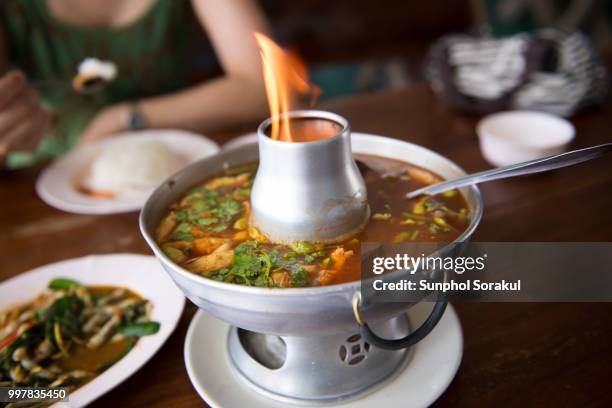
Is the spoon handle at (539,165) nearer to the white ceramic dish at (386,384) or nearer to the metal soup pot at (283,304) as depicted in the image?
the metal soup pot at (283,304)

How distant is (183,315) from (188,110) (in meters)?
1.37

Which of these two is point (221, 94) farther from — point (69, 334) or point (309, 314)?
point (309, 314)

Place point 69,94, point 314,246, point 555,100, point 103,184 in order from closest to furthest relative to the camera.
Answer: point 314,246 → point 103,184 → point 555,100 → point 69,94

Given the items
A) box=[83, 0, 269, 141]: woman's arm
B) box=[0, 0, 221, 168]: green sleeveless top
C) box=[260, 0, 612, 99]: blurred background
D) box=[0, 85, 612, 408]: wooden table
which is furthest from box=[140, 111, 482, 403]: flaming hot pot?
box=[260, 0, 612, 99]: blurred background

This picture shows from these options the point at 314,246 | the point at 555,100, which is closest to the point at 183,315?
the point at 314,246

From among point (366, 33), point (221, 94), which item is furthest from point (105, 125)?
point (366, 33)

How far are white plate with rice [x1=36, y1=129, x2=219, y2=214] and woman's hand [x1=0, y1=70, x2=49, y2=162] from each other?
0.14 meters

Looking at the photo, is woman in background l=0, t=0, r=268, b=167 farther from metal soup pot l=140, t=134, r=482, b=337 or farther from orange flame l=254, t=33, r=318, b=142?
metal soup pot l=140, t=134, r=482, b=337

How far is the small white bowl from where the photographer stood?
5.25ft

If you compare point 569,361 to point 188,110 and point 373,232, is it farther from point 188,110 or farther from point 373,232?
point 188,110

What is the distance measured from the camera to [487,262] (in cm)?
121

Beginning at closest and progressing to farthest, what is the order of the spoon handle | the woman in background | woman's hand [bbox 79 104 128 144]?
the spoon handle < woman's hand [bbox 79 104 128 144] < the woman in background

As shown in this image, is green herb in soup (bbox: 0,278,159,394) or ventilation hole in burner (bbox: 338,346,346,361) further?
green herb in soup (bbox: 0,278,159,394)

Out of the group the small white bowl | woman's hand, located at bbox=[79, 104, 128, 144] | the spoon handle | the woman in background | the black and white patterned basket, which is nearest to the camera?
the spoon handle
